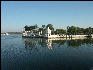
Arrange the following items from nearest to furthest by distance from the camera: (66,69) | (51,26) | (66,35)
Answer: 1. (66,69)
2. (66,35)
3. (51,26)

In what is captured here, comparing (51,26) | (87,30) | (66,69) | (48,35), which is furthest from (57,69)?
(51,26)

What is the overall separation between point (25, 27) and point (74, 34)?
44230 millimetres

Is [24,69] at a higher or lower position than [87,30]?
lower

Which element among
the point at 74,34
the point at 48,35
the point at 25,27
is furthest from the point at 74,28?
the point at 25,27

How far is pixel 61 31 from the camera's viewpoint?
88.6m

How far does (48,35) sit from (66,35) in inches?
497

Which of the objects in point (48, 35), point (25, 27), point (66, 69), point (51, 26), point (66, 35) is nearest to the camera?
point (66, 69)

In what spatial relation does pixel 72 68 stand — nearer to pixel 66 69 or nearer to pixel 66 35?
pixel 66 69

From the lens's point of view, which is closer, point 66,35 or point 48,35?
point 48,35

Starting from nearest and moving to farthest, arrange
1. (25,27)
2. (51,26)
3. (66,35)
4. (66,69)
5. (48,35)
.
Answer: (66,69), (48,35), (66,35), (51,26), (25,27)

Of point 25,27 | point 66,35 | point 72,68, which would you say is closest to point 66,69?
point 72,68

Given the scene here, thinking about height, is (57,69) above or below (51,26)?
below

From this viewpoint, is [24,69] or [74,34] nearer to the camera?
[24,69]

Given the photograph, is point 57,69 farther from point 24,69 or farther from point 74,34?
point 74,34
